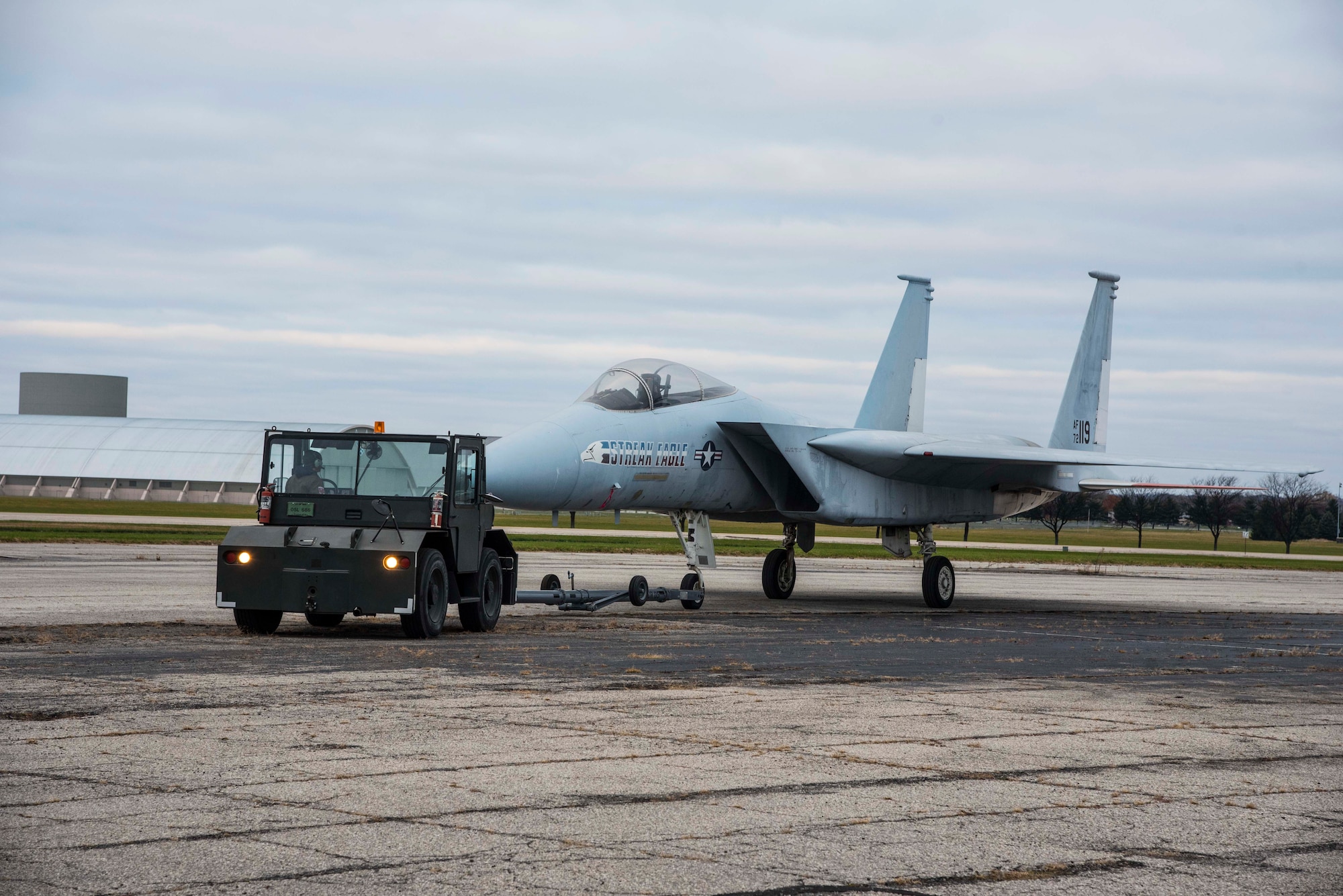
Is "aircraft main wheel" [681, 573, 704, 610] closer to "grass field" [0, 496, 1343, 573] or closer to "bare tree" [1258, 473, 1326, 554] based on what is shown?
"grass field" [0, 496, 1343, 573]

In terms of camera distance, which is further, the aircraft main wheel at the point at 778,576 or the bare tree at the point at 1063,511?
the bare tree at the point at 1063,511

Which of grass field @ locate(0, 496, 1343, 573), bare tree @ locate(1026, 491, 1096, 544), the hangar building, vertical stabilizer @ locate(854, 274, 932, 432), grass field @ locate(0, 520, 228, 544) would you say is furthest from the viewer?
the hangar building

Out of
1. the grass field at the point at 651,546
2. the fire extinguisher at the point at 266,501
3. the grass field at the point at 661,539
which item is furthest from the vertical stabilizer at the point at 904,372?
the grass field at the point at 651,546

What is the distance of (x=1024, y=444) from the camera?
25047mm

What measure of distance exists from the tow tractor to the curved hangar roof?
7112 cm

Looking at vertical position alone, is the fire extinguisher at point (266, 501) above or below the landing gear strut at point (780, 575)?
above

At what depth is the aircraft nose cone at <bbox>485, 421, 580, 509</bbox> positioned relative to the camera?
1517cm

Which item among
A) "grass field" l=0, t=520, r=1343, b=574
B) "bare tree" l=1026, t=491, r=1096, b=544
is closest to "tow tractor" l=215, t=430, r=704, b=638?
"grass field" l=0, t=520, r=1343, b=574

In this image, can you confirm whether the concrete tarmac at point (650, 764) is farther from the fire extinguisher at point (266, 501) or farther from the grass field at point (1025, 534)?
the grass field at point (1025, 534)

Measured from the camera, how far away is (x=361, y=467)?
1359 cm

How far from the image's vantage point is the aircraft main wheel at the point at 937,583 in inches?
854

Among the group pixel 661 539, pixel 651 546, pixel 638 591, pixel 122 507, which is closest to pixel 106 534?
pixel 651 546

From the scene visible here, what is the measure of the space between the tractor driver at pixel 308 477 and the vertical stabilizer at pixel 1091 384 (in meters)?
17.0

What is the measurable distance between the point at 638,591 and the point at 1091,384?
1317 centimetres
